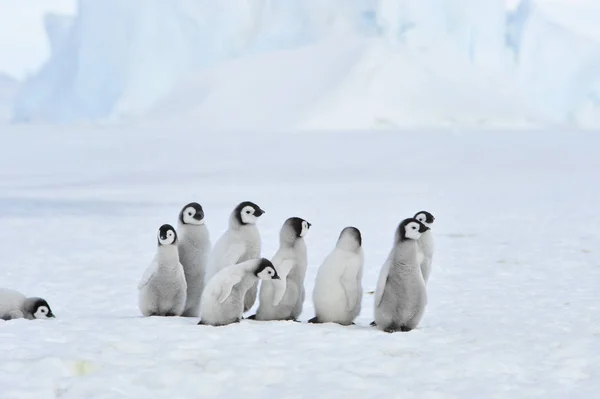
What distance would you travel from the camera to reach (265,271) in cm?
360

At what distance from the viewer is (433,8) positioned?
29.9 m

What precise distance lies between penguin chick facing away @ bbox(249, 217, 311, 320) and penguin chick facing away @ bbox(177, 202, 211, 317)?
16.7 inches

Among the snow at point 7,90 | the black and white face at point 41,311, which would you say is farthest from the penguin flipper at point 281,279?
the snow at point 7,90

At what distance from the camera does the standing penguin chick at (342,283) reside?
3.72m

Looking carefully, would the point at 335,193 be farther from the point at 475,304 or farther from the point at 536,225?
the point at 475,304

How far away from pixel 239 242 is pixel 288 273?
1.03 ft

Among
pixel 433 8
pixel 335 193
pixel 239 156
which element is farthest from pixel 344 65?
pixel 335 193

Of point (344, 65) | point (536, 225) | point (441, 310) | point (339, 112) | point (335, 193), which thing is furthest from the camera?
point (344, 65)

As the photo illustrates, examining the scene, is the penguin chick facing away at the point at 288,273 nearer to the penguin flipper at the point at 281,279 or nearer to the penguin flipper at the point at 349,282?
the penguin flipper at the point at 281,279

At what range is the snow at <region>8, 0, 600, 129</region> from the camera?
28.9 meters

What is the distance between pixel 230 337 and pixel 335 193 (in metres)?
9.11

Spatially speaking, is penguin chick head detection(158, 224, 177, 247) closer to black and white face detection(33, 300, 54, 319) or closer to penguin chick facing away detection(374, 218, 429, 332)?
black and white face detection(33, 300, 54, 319)

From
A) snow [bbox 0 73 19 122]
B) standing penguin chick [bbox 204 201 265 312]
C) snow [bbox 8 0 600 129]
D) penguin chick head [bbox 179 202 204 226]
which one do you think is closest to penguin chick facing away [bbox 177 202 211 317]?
penguin chick head [bbox 179 202 204 226]

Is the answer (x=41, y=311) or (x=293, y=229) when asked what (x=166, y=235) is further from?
(x=41, y=311)
